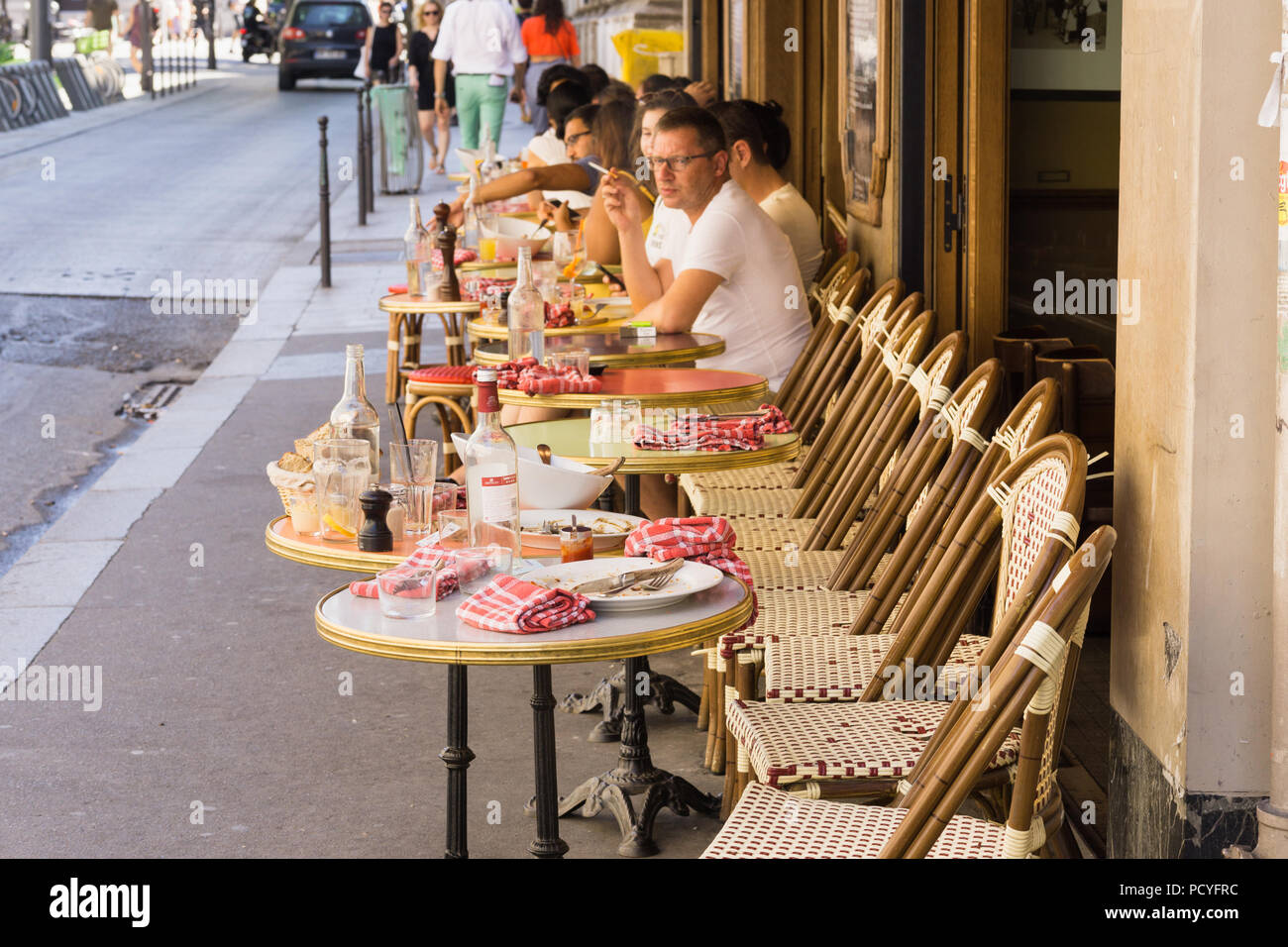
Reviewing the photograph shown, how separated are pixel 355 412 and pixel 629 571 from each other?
815mm

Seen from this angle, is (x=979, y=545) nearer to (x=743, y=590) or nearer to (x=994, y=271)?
(x=743, y=590)

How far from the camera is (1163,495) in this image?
2.91 m

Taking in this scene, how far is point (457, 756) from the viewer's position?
10.8 feet

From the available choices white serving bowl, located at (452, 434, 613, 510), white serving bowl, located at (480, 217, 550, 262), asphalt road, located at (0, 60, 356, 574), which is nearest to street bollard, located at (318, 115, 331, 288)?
asphalt road, located at (0, 60, 356, 574)

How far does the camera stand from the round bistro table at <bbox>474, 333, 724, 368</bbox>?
5441 mm

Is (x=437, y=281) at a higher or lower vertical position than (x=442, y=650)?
higher

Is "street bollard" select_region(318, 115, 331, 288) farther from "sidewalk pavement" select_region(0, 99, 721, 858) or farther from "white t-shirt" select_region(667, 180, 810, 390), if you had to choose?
"white t-shirt" select_region(667, 180, 810, 390)

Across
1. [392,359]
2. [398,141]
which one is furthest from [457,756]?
[398,141]

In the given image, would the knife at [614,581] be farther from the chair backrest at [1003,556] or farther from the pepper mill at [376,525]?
→ the chair backrest at [1003,556]

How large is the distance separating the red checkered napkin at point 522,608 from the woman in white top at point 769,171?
13.0 ft

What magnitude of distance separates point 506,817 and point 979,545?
1.35 m

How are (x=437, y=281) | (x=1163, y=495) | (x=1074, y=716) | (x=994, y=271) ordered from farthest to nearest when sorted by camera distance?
(x=437, y=281) → (x=994, y=271) → (x=1074, y=716) → (x=1163, y=495)

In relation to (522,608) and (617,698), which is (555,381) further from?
(522,608)
